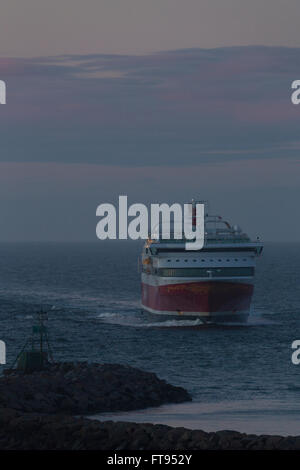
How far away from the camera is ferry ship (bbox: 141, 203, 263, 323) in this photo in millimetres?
83312

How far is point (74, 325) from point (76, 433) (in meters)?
45.7

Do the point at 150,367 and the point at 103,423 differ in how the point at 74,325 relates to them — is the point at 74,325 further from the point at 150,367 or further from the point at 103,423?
the point at 103,423

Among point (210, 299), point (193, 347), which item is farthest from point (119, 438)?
point (210, 299)

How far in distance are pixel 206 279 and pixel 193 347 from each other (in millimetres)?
15360

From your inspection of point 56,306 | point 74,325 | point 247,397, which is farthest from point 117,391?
point 56,306

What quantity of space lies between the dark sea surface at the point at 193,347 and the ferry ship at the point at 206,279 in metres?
1.52

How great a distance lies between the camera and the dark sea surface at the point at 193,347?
1742 inches

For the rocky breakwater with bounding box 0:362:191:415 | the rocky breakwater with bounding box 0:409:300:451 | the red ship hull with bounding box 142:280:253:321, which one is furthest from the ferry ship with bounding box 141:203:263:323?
the rocky breakwater with bounding box 0:409:300:451

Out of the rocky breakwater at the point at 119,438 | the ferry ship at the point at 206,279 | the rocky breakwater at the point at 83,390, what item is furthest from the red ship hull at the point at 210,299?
the rocky breakwater at the point at 119,438

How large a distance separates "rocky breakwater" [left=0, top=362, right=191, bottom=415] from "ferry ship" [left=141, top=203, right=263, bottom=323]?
3419 centimetres

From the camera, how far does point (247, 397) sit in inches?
1892

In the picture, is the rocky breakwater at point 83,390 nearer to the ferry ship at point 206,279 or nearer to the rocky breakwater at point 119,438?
the rocky breakwater at point 119,438

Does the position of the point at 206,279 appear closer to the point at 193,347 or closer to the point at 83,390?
the point at 193,347

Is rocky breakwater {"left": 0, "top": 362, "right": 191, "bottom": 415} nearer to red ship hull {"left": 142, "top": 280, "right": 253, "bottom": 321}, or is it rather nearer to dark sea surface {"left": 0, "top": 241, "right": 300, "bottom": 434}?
dark sea surface {"left": 0, "top": 241, "right": 300, "bottom": 434}
